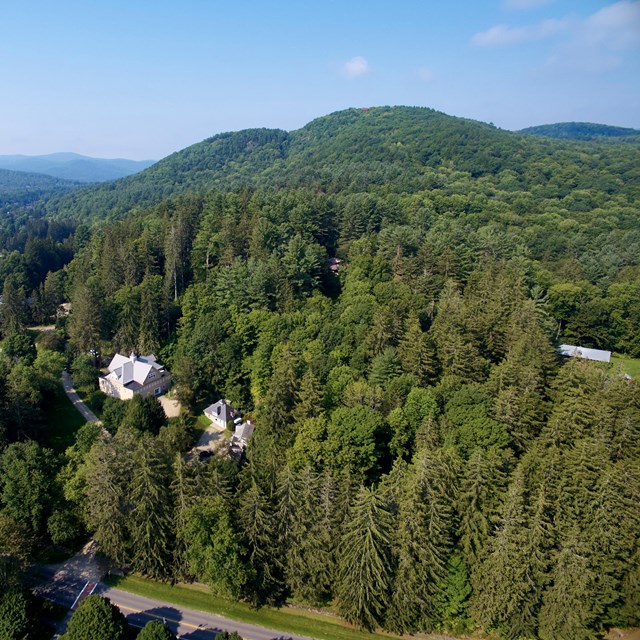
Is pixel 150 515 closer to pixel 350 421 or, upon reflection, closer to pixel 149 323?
pixel 350 421

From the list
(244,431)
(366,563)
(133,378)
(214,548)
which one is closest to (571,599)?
(366,563)

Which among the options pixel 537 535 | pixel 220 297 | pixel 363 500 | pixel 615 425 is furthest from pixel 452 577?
pixel 220 297

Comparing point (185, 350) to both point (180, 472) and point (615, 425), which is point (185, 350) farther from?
point (615, 425)

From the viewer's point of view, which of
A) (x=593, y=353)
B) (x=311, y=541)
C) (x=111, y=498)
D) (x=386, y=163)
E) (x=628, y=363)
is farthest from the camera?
(x=386, y=163)

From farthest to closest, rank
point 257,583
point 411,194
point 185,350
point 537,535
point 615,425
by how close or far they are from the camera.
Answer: point 411,194 < point 185,350 < point 615,425 < point 257,583 < point 537,535

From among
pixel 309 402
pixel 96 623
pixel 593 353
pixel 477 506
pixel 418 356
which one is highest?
pixel 418 356

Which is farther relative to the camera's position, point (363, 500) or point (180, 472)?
point (180, 472)

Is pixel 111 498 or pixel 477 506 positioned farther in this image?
pixel 111 498
